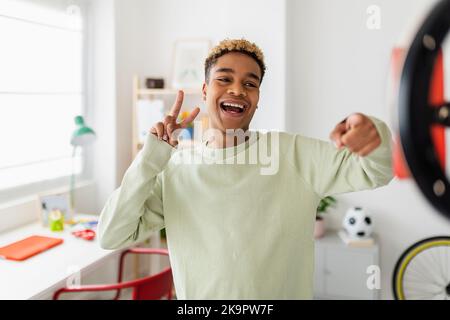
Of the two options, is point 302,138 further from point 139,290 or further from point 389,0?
point 389,0

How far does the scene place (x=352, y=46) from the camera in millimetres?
1955

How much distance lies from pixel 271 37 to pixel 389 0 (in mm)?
503

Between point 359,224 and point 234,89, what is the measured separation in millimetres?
1494

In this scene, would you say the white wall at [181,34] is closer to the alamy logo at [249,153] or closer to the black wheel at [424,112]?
the alamy logo at [249,153]

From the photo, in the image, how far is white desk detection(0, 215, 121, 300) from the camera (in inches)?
45.8

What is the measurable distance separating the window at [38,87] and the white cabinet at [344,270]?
1308mm

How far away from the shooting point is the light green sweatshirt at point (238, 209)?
63 cm

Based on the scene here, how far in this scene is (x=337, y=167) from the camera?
631mm

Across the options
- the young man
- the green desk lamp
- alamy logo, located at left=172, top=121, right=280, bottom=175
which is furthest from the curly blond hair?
the green desk lamp

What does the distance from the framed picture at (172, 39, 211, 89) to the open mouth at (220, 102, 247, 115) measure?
1.43 metres

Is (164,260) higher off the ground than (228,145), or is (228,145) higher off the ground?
(228,145)

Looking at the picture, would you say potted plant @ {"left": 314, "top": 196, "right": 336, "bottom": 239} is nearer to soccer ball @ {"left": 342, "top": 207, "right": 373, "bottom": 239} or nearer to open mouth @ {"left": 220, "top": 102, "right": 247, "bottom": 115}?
soccer ball @ {"left": 342, "top": 207, "right": 373, "bottom": 239}

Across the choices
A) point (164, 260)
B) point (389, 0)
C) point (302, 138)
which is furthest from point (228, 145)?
point (164, 260)
